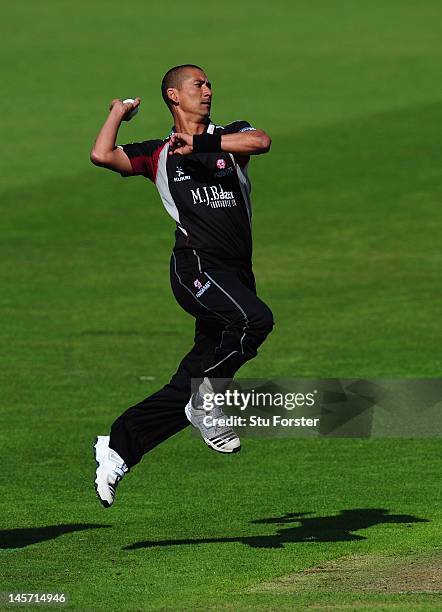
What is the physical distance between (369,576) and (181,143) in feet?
10.4

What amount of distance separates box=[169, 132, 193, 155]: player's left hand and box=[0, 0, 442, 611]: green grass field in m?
2.83

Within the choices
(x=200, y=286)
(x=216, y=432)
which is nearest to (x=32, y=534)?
(x=216, y=432)

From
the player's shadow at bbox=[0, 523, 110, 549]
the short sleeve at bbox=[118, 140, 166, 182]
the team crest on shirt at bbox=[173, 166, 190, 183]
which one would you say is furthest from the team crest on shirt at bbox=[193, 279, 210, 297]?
the player's shadow at bbox=[0, 523, 110, 549]

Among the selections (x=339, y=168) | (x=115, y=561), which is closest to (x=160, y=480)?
(x=115, y=561)

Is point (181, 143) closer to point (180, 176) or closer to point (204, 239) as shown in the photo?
point (180, 176)

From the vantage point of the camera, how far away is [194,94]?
37.0 feet

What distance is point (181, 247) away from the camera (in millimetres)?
11430

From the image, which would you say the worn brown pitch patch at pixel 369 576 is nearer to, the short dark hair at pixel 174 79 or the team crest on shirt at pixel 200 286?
the team crest on shirt at pixel 200 286

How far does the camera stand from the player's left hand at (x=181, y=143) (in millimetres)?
10719

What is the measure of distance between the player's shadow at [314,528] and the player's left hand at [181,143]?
2.94m

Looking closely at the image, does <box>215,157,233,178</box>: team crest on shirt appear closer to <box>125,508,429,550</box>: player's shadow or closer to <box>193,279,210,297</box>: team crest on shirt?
<box>193,279,210,297</box>: team crest on shirt

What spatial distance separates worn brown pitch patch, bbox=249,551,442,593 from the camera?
1005 cm

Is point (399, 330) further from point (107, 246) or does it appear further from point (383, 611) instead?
point (383, 611)

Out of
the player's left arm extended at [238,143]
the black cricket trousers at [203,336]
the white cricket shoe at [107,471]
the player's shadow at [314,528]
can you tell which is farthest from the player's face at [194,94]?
the player's shadow at [314,528]
